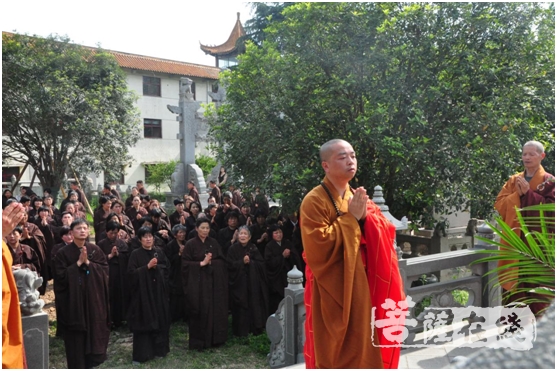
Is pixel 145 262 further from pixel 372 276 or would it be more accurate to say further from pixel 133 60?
pixel 133 60

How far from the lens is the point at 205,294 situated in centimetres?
736

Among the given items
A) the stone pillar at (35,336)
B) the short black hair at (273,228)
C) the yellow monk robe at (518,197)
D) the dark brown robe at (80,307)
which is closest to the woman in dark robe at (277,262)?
the short black hair at (273,228)

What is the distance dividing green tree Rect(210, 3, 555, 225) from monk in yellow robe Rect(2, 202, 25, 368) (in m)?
4.82

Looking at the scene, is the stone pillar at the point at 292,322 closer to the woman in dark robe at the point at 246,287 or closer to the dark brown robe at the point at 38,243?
the woman in dark robe at the point at 246,287

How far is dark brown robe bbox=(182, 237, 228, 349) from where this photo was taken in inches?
288

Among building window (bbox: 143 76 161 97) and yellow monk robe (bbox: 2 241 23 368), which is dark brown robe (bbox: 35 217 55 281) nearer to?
yellow monk robe (bbox: 2 241 23 368)

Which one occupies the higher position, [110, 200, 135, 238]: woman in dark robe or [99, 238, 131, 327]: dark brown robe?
[110, 200, 135, 238]: woman in dark robe

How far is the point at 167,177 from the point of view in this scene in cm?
2683

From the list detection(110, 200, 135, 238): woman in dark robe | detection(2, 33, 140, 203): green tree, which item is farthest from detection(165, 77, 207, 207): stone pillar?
detection(110, 200, 135, 238): woman in dark robe

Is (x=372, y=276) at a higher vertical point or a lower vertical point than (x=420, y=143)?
lower

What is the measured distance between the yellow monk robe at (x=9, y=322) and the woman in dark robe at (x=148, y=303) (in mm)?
3530

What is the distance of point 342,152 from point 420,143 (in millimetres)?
4364

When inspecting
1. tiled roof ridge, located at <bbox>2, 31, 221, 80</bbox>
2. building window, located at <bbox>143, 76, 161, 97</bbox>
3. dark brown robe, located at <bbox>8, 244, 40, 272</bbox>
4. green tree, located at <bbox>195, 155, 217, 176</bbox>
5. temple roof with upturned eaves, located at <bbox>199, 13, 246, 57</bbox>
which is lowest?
dark brown robe, located at <bbox>8, 244, 40, 272</bbox>

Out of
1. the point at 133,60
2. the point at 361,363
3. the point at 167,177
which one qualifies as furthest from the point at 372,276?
the point at 133,60
